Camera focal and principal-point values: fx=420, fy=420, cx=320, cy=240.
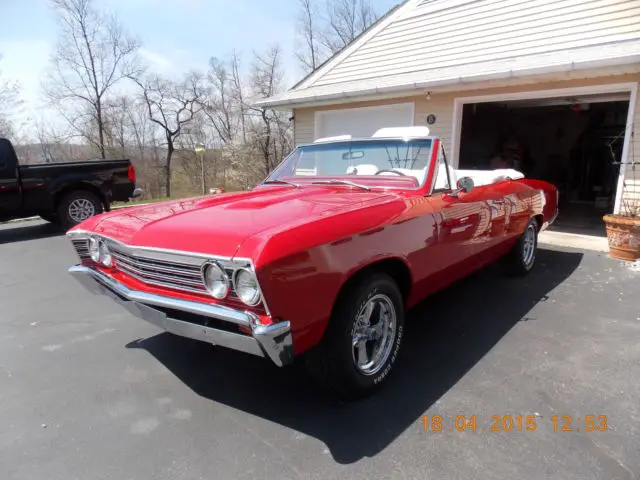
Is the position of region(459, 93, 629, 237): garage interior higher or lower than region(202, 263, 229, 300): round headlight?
higher

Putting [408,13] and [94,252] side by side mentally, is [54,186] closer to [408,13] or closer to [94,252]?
[94,252]

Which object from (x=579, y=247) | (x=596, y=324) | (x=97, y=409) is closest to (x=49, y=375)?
(x=97, y=409)

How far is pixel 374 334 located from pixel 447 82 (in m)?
6.04

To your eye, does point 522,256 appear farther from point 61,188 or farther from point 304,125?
point 61,188

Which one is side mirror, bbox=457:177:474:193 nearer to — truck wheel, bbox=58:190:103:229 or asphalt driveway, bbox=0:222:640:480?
asphalt driveway, bbox=0:222:640:480

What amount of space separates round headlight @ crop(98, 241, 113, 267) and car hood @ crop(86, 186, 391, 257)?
0.33 ft

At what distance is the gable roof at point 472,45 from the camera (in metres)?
6.68

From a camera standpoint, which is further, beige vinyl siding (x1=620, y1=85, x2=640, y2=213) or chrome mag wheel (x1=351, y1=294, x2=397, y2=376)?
beige vinyl siding (x1=620, y1=85, x2=640, y2=213)

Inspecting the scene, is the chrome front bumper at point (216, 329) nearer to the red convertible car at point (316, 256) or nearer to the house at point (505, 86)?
the red convertible car at point (316, 256)

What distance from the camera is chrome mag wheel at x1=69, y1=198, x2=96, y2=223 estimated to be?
8195 mm

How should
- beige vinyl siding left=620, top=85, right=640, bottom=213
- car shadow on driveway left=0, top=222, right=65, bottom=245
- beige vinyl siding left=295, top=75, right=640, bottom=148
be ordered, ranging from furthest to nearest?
car shadow on driveway left=0, top=222, right=65, bottom=245
beige vinyl siding left=295, top=75, right=640, bottom=148
beige vinyl siding left=620, top=85, right=640, bottom=213

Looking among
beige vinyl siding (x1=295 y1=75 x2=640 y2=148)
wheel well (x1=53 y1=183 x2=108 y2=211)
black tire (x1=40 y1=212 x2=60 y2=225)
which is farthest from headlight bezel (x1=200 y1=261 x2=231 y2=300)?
black tire (x1=40 y1=212 x2=60 y2=225)

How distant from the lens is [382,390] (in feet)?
8.72
